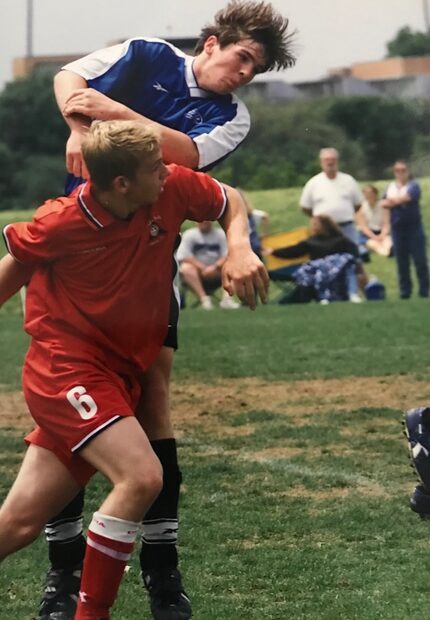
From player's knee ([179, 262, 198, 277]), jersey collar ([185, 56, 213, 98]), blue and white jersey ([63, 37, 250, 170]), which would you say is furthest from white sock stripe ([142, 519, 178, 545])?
player's knee ([179, 262, 198, 277])

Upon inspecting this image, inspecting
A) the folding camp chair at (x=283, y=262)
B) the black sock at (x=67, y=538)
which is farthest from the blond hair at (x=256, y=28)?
the folding camp chair at (x=283, y=262)

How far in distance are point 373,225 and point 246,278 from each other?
13.7m

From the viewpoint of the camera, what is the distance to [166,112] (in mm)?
3893

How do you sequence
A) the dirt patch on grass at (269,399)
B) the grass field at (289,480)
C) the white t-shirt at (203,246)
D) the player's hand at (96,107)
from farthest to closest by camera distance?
the white t-shirt at (203,246)
the dirt patch on grass at (269,399)
the grass field at (289,480)
the player's hand at (96,107)

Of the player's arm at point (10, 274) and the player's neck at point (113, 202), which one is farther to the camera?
the player's arm at point (10, 274)

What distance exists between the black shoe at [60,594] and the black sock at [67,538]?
0.08ft

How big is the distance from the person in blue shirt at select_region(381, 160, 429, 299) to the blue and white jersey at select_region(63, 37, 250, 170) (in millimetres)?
11009

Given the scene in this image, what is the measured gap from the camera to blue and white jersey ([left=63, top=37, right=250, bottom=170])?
382 cm

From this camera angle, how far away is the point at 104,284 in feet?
11.0

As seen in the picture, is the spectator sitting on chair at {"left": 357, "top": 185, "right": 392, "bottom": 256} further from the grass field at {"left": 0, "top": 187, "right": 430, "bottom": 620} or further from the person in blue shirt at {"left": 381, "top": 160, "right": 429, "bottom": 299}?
the grass field at {"left": 0, "top": 187, "right": 430, "bottom": 620}

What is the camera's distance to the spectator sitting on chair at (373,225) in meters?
16.5

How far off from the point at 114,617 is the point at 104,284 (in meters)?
1.01

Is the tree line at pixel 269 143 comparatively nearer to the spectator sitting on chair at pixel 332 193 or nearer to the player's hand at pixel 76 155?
the spectator sitting on chair at pixel 332 193

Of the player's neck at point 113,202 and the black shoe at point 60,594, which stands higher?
the player's neck at point 113,202
